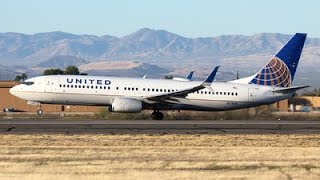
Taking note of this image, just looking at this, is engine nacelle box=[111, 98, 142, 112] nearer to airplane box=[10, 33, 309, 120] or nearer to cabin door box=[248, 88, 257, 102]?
airplane box=[10, 33, 309, 120]

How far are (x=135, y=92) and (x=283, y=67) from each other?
1120cm

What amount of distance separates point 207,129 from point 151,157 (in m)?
15.3

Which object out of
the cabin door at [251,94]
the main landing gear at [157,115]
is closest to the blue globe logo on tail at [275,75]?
the cabin door at [251,94]

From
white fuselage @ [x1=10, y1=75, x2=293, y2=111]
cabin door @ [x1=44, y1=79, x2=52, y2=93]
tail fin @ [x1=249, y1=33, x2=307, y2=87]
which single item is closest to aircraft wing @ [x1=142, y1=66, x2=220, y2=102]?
white fuselage @ [x1=10, y1=75, x2=293, y2=111]

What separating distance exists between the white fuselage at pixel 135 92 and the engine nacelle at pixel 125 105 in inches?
36.2

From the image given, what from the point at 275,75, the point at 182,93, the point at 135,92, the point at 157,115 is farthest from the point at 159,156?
the point at 275,75

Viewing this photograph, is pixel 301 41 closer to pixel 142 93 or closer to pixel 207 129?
pixel 142 93

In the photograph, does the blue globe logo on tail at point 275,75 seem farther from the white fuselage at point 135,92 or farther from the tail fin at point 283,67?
the white fuselage at point 135,92

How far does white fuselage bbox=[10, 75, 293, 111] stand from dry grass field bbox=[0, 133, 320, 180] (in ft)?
54.1

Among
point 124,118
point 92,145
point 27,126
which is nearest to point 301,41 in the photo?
point 124,118

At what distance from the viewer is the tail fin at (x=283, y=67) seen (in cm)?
5488

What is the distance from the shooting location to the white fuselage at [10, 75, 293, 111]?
51438 mm

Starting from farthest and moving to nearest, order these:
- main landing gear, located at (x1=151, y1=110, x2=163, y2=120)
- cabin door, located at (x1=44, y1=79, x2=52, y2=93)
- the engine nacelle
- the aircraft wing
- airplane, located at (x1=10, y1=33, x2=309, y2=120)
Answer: main landing gear, located at (x1=151, y1=110, x2=163, y2=120) < cabin door, located at (x1=44, y1=79, x2=52, y2=93) < airplane, located at (x1=10, y1=33, x2=309, y2=120) < the aircraft wing < the engine nacelle

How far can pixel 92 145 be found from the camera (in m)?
30.2
